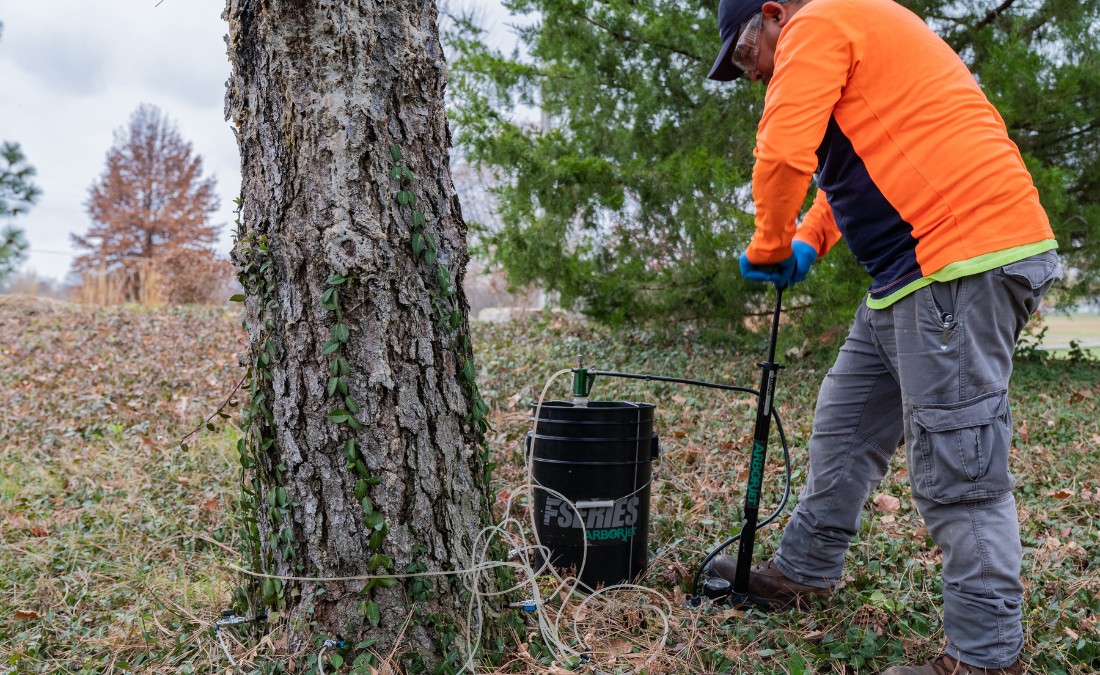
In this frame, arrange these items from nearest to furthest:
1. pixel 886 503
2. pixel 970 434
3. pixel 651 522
A: pixel 970 434, pixel 651 522, pixel 886 503

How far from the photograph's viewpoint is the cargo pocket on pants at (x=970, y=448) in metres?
1.87

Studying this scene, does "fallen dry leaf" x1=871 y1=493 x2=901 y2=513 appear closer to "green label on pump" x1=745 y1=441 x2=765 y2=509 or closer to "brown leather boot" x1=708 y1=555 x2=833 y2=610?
"brown leather boot" x1=708 y1=555 x2=833 y2=610

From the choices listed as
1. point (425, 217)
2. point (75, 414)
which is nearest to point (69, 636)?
point (425, 217)

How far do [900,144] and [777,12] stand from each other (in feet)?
1.81

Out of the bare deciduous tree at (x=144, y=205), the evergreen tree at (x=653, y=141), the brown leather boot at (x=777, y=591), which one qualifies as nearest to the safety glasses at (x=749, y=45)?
the brown leather boot at (x=777, y=591)

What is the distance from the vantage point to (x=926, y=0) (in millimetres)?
5645

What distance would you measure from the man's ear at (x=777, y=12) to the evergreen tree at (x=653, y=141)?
10.3 ft

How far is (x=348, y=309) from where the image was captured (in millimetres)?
1895

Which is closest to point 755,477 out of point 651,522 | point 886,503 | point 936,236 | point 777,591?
point 777,591

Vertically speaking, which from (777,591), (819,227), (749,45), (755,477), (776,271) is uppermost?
(749,45)

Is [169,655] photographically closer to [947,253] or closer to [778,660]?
[778,660]

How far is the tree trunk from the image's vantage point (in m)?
1.88

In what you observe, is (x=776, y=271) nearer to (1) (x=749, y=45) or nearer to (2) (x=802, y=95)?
(2) (x=802, y=95)

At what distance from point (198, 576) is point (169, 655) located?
0.76 m
